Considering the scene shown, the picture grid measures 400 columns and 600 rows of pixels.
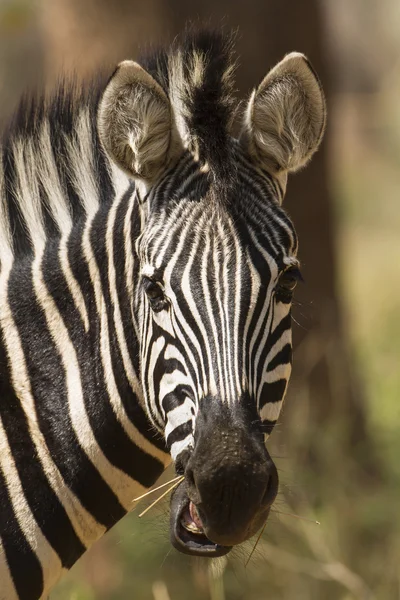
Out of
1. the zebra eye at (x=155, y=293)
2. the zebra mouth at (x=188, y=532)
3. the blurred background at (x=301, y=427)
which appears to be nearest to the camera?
the zebra mouth at (x=188, y=532)

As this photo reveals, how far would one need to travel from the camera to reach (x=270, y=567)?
8.27m

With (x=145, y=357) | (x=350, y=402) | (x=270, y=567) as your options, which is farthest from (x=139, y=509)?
(x=145, y=357)

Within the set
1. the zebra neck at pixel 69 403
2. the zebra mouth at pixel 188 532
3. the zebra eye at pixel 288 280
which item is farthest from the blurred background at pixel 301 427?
the zebra eye at pixel 288 280

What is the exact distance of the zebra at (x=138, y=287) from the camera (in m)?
4.05

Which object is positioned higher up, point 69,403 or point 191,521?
point 69,403

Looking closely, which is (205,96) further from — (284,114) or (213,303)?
(213,303)

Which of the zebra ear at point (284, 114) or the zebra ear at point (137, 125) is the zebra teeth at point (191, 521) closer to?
the zebra ear at point (137, 125)

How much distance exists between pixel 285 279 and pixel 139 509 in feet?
15.3

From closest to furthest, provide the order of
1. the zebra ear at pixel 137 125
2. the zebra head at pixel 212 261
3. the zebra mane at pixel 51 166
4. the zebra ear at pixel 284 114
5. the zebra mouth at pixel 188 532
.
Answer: the zebra head at pixel 212 261, the zebra mouth at pixel 188 532, the zebra ear at pixel 137 125, the zebra ear at pixel 284 114, the zebra mane at pixel 51 166

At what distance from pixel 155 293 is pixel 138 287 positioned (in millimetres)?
210

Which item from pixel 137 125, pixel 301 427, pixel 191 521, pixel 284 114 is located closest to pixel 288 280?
pixel 284 114

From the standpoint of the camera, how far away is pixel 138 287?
4352 mm

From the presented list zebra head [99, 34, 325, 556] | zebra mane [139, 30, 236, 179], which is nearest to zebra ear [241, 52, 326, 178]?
zebra head [99, 34, 325, 556]

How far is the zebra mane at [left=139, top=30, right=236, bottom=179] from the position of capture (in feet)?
14.2
